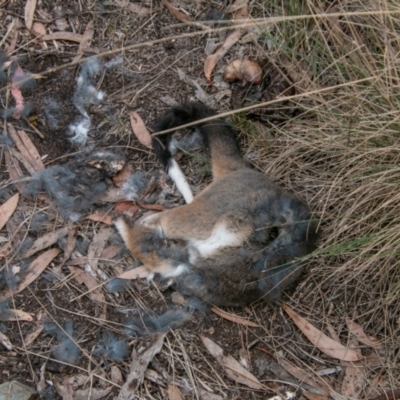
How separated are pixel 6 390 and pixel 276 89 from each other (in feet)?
7.91

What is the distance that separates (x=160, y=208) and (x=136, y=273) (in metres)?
0.46

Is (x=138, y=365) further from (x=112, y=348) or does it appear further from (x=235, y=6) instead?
(x=235, y=6)

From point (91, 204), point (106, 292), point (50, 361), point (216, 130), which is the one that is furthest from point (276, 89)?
point (50, 361)

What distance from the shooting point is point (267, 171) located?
3.87m

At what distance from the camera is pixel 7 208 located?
3.67 m

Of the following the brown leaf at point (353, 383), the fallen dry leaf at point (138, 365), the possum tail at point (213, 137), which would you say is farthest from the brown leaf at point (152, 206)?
the brown leaf at point (353, 383)

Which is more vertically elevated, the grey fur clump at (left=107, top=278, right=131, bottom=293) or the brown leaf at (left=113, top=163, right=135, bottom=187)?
the brown leaf at (left=113, top=163, right=135, bottom=187)

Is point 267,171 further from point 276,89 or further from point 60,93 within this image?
point 60,93

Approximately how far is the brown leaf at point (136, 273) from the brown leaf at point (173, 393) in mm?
653

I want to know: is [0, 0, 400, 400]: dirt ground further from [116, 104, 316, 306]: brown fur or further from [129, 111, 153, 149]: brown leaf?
[116, 104, 316, 306]: brown fur

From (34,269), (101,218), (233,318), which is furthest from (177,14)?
(233,318)

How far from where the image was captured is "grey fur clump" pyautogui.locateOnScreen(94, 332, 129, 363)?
334 centimetres

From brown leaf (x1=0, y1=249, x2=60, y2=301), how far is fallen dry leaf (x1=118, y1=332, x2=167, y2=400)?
2.37 feet

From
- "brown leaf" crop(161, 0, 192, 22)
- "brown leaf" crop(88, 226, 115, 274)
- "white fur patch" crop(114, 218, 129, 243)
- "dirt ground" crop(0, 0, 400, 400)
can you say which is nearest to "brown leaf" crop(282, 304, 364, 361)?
"dirt ground" crop(0, 0, 400, 400)
